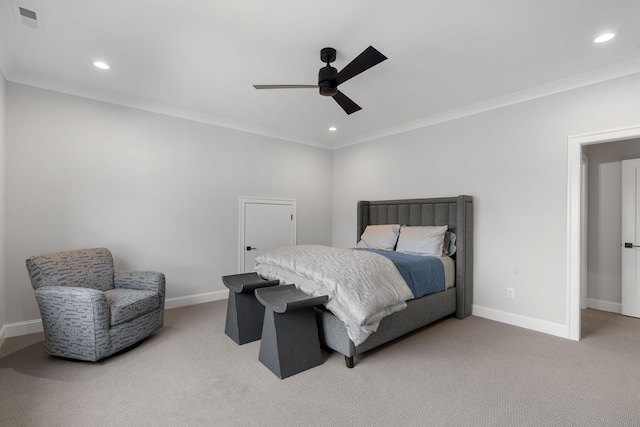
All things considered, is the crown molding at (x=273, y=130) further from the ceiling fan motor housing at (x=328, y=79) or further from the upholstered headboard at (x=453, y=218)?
the ceiling fan motor housing at (x=328, y=79)

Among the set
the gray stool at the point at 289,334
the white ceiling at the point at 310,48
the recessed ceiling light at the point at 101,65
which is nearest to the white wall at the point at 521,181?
the white ceiling at the point at 310,48

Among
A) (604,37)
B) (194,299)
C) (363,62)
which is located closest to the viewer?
(363,62)

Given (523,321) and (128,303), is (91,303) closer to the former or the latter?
→ (128,303)

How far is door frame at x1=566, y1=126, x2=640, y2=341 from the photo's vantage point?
302cm

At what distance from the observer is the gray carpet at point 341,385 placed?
72.5 inches

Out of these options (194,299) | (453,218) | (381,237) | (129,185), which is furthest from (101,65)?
(453,218)

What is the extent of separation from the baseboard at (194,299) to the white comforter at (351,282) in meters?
1.63

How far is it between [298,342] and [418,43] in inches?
105

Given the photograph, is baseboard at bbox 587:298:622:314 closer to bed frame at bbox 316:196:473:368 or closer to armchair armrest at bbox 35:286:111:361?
bed frame at bbox 316:196:473:368

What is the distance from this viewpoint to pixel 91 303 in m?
2.42

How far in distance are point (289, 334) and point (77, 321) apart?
1.76 m

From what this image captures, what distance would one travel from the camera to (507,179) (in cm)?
355

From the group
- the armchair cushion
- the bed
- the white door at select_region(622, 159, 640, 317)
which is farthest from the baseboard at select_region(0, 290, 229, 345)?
the white door at select_region(622, 159, 640, 317)

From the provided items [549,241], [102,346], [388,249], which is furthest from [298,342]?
[549,241]
